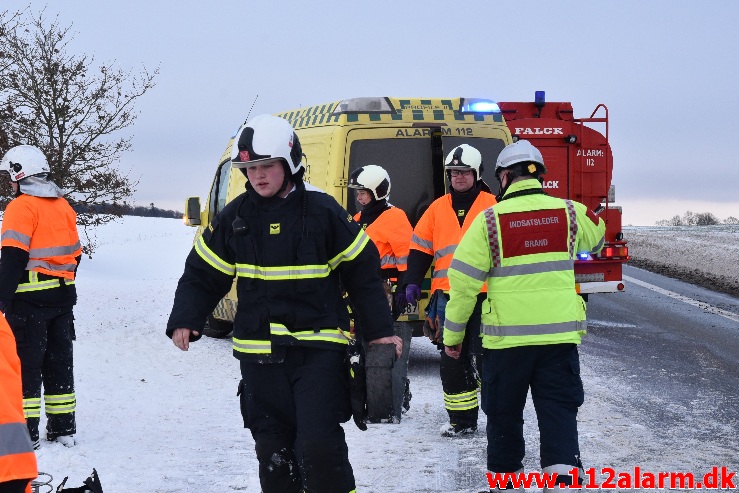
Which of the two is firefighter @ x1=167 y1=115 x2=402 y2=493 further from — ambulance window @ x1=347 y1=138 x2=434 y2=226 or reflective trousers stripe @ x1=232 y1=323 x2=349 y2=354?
ambulance window @ x1=347 y1=138 x2=434 y2=226

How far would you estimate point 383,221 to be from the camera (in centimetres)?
767

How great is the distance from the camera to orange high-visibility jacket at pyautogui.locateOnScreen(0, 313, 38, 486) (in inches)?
91.9

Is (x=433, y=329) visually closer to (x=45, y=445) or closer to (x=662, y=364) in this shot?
(x=45, y=445)

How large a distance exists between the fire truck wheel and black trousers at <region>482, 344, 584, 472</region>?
7.60 meters

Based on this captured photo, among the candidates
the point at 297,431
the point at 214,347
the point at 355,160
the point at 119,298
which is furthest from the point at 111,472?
the point at 119,298

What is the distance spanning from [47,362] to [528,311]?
3.71 m

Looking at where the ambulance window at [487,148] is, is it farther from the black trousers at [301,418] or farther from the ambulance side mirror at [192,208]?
the black trousers at [301,418]

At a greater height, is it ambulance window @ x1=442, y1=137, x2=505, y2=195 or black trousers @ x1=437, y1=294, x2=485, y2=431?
ambulance window @ x1=442, y1=137, x2=505, y2=195

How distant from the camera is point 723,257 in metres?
27.9

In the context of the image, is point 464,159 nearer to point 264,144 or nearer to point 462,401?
point 462,401

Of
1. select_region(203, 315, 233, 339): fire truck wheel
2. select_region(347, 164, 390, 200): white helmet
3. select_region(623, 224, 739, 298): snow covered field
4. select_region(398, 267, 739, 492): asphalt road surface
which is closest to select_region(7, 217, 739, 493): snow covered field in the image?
select_region(398, 267, 739, 492): asphalt road surface

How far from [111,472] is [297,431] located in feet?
7.14

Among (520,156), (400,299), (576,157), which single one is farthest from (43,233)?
(576,157)

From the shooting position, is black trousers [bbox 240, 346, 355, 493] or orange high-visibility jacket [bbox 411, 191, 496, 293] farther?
orange high-visibility jacket [bbox 411, 191, 496, 293]
